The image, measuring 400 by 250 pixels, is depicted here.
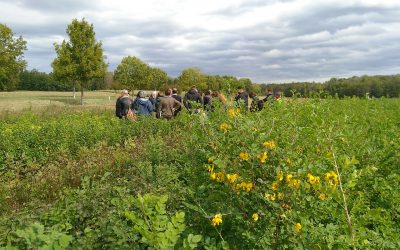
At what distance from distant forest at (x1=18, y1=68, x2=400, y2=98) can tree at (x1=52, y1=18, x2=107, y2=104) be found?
12.5ft

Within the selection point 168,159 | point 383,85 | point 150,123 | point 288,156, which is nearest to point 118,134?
point 150,123

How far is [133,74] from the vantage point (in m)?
45.5

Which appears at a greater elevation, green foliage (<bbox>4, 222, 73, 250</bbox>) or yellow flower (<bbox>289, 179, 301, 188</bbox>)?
yellow flower (<bbox>289, 179, 301, 188</bbox>)

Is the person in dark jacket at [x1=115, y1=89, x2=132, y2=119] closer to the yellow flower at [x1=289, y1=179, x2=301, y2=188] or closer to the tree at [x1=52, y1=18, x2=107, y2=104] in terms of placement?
the yellow flower at [x1=289, y1=179, x2=301, y2=188]

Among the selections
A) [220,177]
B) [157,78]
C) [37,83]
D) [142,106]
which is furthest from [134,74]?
[37,83]

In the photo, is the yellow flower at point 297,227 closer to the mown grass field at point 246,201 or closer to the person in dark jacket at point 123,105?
the mown grass field at point 246,201

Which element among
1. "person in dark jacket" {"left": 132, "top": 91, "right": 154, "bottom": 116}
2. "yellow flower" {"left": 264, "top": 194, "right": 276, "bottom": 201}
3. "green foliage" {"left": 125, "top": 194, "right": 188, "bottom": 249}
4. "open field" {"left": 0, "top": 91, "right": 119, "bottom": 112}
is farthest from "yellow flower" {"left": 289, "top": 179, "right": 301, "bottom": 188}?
"open field" {"left": 0, "top": 91, "right": 119, "bottom": 112}

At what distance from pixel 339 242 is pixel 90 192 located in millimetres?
2410

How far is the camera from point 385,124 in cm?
688

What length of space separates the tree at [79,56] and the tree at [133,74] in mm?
7415

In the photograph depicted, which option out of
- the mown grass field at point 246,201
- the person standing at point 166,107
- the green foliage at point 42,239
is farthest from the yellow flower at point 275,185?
the person standing at point 166,107

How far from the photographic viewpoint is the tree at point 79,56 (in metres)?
36.3

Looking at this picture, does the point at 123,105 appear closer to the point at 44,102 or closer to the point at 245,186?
the point at 245,186

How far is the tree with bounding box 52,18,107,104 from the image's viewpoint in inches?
1428
